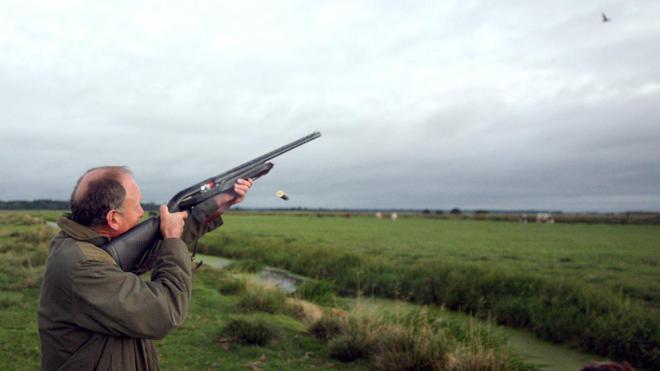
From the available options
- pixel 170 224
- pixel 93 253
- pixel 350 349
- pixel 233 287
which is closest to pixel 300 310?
pixel 233 287

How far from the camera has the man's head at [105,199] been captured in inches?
90.8

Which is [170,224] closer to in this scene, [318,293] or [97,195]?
[97,195]

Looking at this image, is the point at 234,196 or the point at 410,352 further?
the point at 410,352

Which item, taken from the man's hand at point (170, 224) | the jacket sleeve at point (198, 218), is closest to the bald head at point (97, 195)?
the man's hand at point (170, 224)

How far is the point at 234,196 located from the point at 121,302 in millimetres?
1344

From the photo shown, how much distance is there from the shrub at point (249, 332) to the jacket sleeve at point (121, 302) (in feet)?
16.8

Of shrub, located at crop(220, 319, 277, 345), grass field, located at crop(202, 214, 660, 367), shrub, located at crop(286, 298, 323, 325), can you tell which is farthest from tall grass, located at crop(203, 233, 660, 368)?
shrub, located at crop(220, 319, 277, 345)

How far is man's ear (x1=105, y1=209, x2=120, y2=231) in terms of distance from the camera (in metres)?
2.36

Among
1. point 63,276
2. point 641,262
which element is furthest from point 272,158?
point 641,262

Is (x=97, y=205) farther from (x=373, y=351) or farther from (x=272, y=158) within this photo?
(x=373, y=351)

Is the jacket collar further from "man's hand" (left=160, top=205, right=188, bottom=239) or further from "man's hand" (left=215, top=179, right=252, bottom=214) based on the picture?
"man's hand" (left=215, top=179, right=252, bottom=214)

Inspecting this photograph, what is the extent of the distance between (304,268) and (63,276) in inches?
645

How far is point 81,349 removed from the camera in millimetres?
2189

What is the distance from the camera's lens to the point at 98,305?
6.84ft
